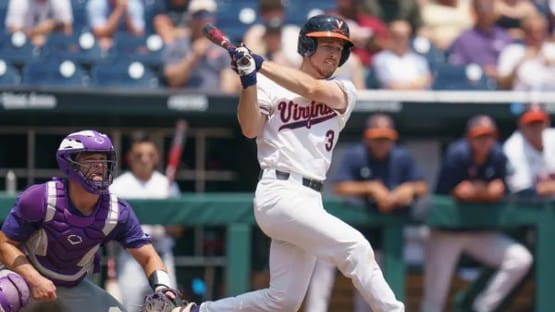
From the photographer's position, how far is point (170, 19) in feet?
37.6

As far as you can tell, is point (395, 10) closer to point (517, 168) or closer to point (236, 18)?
point (236, 18)

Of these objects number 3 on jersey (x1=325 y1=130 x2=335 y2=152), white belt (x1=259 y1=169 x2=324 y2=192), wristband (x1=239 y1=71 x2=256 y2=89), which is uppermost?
wristband (x1=239 y1=71 x2=256 y2=89)

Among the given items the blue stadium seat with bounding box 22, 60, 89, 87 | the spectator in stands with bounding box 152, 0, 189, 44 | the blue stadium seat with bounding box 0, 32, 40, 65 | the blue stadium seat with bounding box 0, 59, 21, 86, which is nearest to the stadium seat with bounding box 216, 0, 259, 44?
the spectator in stands with bounding box 152, 0, 189, 44

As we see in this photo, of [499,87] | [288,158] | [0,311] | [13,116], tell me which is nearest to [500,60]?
[499,87]

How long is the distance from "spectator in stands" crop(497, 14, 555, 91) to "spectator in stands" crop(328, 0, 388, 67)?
1.01 m

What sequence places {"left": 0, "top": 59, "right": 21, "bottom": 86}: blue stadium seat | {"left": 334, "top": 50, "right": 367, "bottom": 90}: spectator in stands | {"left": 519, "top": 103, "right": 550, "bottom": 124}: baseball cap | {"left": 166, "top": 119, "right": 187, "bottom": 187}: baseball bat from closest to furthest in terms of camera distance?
{"left": 519, "top": 103, "right": 550, "bottom": 124}: baseball cap, {"left": 0, "top": 59, "right": 21, "bottom": 86}: blue stadium seat, {"left": 166, "top": 119, "right": 187, "bottom": 187}: baseball bat, {"left": 334, "top": 50, "right": 367, "bottom": 90}: spectator in stands

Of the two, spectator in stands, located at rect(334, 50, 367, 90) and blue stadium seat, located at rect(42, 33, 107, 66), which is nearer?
blue stadium seat, located at rect(42, 33, 107, 66)

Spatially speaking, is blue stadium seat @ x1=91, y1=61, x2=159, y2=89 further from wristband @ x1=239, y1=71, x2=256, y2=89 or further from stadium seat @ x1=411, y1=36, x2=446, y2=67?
wristband @ x1=239, y1=71, x2=256, y2=89

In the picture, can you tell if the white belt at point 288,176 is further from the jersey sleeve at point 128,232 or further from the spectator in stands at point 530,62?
the spectator in stands at point 530,62

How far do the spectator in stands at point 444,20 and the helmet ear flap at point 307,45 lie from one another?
5.12 metres

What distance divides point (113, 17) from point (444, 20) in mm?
3035

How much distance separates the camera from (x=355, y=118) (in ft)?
34.3

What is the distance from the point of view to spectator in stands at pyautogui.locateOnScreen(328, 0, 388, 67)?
11.2 meters

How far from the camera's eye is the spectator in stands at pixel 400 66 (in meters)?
10.6
